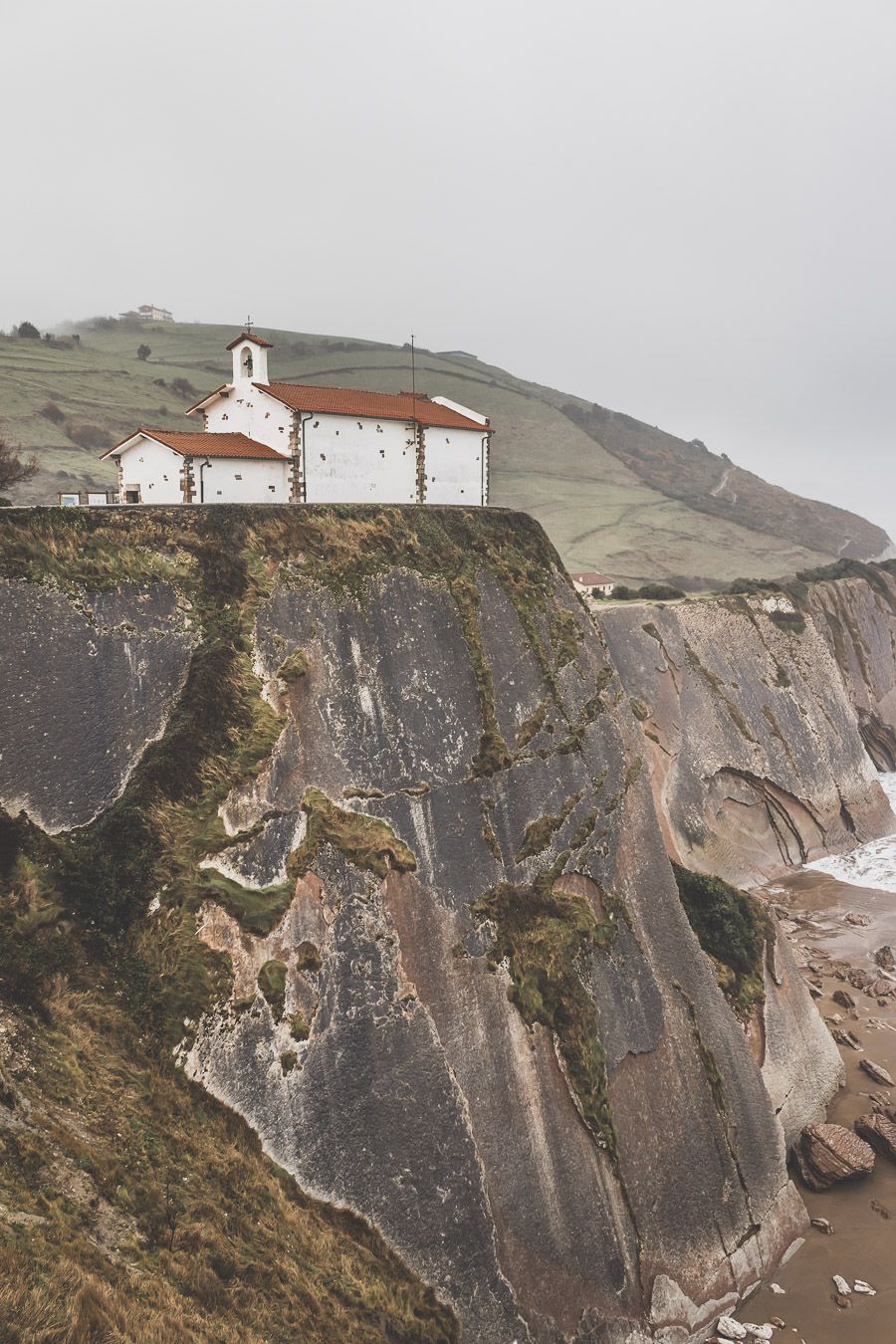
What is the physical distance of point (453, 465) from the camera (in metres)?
30.9

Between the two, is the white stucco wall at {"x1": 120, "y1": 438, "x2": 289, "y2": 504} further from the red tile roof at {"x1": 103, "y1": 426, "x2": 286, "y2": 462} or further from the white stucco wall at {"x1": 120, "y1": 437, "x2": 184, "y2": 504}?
the red tile roof at {"x1": 103, "y1": 426, "x2": 286, "y2": 462}

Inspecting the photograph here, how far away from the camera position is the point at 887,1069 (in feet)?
79.0

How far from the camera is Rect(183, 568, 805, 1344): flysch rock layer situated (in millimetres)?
14406

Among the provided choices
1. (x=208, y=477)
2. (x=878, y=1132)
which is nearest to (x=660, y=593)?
(x=208, y=477)

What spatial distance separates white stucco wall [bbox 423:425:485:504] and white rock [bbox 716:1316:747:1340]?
79.1ft

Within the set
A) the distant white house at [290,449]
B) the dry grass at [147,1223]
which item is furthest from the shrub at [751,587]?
the dry grass at [147,1223]

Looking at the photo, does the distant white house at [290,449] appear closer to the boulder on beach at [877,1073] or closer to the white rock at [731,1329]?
the white rock at [731,1329]

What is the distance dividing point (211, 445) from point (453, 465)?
363 inches

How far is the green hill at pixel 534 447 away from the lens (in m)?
89.8

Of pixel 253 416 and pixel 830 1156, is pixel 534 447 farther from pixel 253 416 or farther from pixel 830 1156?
pixel 830 1156

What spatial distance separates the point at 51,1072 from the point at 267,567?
33.1ft

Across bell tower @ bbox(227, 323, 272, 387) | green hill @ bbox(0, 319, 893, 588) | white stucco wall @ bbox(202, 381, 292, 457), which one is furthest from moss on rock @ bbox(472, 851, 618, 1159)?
green hill @ bbox(0, 319, 893, 588)

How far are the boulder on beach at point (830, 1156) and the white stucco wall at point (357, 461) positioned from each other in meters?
20.9

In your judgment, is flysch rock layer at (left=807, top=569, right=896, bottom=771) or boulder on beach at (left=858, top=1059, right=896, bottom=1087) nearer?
boulder on beach at (left=858, top=1059, right=896, bottom=1087)
